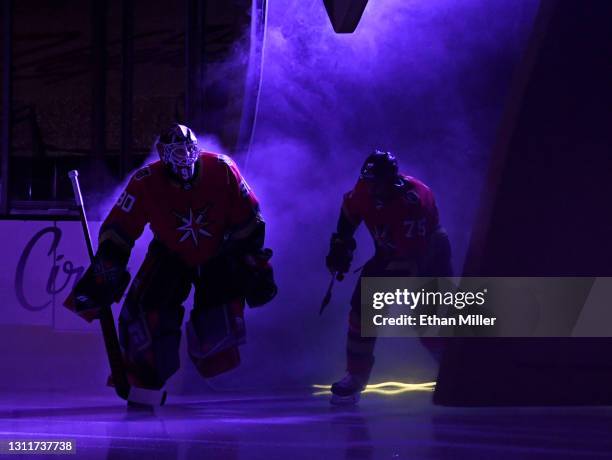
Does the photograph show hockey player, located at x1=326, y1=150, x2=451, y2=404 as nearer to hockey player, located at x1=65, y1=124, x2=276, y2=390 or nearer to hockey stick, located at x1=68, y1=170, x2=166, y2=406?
hockey player, located at x1=65, y1=124, x2=276, y2=390

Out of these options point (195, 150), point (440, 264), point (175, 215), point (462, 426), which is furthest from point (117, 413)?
point (440, 264)

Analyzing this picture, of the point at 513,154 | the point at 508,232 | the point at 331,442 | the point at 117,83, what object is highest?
the point at 117,83

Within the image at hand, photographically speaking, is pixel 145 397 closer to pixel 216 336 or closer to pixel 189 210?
pixel 216 336

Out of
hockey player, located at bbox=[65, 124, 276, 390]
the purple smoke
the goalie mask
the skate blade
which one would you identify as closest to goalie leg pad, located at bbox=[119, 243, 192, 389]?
hockey player, located at bbox=[65, 124, 276, 390]

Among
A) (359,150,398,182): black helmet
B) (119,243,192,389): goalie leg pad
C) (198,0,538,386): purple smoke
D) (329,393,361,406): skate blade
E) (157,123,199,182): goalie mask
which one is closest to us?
(157,123,199,182): goalie mask

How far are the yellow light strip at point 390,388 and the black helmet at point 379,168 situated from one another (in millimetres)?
1031

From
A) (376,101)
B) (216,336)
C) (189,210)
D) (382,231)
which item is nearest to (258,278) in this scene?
(216,336)

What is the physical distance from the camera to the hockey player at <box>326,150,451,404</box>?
441cm

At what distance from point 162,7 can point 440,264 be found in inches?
93.5

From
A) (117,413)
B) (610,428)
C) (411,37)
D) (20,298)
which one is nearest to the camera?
(610,428)

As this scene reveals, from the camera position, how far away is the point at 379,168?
4.38 m

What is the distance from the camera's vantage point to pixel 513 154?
12.8 feet

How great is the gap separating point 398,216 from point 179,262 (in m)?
1.02

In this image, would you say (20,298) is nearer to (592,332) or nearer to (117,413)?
(117,413)
